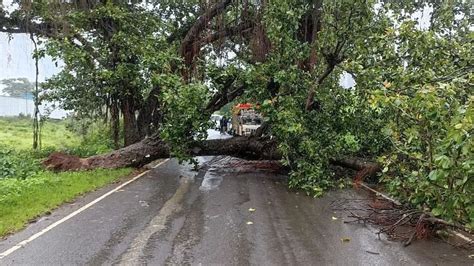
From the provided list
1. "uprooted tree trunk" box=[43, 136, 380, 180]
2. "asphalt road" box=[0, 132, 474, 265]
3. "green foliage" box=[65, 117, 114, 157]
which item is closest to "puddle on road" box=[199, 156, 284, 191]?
"uprooted tree trunk" box=[43, 136, 380, 180]

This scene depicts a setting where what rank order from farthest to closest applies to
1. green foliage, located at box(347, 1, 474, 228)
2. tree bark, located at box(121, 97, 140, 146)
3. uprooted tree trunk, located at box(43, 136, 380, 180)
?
tree bark, located at box(121, 97, 140, 146), uprooted tree trunk, located at box(43, 136, 380, 180), green foliage, located at box(347, 1, 474, 228)

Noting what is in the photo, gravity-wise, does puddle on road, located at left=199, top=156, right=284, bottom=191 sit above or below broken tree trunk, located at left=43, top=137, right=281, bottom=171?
below

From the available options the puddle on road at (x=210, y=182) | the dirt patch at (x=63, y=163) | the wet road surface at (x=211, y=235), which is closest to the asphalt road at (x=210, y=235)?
the wet road surface at (x=211, y=235)

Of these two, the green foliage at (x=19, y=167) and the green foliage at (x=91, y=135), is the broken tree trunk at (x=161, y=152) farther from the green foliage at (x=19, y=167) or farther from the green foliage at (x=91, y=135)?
the green foliage at (x=91, y=135)

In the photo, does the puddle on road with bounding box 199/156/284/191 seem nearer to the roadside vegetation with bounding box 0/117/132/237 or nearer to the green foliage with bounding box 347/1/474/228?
the roadside vegetation with bounding box 0/117/132/237

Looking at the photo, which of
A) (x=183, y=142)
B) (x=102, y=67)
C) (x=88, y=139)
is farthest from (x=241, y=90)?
(x=88, y=139)

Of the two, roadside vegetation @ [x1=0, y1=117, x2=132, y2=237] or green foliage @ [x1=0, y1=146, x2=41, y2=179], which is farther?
green foliage @ [x1=0, y1=146, x2=41, y2=179]

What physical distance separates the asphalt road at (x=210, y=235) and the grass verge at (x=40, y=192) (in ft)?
1.17

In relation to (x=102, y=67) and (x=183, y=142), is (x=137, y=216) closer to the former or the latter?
(x=183, y=142)

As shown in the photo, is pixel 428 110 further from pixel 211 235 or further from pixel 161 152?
pixel 161 152

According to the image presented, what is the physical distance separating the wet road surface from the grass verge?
0.34 meters

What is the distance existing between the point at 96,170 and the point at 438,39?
1054 cm

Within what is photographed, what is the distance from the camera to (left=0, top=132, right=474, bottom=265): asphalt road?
6.50m

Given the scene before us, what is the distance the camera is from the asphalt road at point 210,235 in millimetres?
6500
